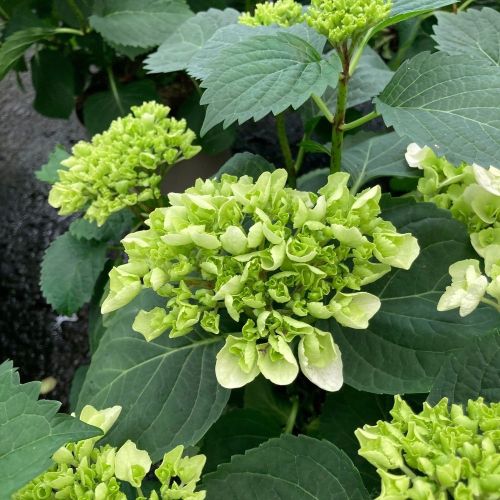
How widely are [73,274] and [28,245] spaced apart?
683mm

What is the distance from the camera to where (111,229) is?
938 mm

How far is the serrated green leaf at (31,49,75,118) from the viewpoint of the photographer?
138 centimetres

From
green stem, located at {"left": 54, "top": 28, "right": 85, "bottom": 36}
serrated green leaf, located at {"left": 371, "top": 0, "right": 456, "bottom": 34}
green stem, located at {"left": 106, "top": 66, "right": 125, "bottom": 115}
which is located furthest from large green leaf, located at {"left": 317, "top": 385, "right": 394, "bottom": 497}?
green stem, located at {"left": 54, "top": 28, "right": 85, "bottom": 36}

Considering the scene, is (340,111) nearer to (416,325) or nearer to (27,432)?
(416,325)

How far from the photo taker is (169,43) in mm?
842

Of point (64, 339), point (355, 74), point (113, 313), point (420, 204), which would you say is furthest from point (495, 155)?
point (64, 339)

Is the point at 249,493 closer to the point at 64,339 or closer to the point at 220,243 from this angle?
the point at 220,243

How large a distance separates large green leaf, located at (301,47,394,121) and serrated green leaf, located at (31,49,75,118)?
0.74 m

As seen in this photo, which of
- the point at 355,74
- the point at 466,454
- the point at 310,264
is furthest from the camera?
the point at 355,74

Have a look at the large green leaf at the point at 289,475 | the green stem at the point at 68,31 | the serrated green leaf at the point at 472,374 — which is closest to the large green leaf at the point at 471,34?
the serrated green leaf at the point at 472,374

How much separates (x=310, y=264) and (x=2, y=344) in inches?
43.5

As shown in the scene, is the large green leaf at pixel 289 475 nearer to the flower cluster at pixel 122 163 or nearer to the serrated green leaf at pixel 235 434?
the serrated green leaf at pixel 235 434

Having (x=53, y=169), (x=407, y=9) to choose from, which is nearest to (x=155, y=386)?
(x=407, y=9)

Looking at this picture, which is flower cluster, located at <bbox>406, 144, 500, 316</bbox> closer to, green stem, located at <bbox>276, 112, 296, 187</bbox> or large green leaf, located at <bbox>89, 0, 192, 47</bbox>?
green stem, located at <bbox>276, 112, 296, 187</bbox>
